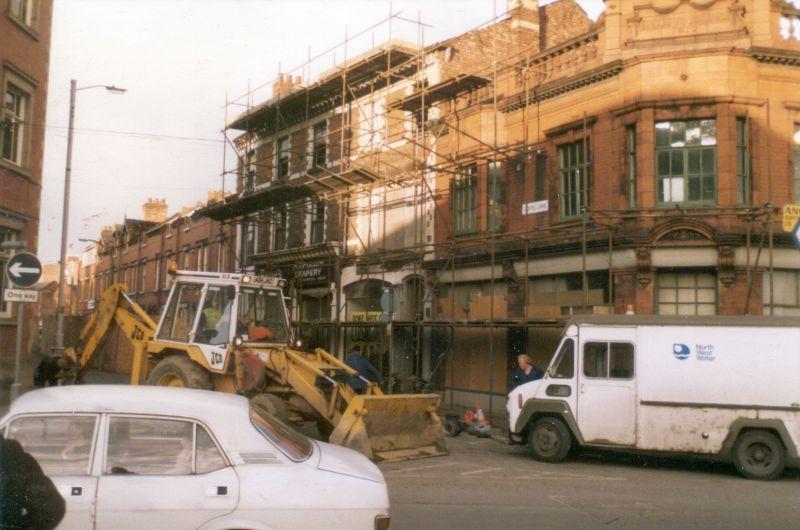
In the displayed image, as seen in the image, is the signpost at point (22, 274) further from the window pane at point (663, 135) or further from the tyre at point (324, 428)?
the window pane at point (663, 135)

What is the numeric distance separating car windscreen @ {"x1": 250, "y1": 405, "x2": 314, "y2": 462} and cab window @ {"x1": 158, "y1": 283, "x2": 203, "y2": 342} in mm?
7915

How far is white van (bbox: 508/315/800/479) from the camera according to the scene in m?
11.7

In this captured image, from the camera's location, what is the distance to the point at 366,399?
38.7 feet

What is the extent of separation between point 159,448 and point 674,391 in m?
9.19

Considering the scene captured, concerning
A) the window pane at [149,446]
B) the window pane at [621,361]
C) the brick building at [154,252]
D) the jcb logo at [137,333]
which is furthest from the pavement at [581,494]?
the brick building at [154,252]

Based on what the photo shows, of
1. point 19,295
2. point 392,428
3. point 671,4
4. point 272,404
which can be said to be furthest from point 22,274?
point 671,4

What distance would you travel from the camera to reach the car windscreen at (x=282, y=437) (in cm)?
572

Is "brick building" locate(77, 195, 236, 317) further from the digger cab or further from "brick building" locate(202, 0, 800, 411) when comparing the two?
the digger cab

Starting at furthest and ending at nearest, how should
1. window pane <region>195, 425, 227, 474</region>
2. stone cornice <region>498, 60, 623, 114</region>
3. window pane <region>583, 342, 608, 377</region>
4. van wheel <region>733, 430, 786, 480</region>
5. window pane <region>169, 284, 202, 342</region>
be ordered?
stone cornice <region>498, 60, 623, 114</region> < window pane <region>169, 284, 202, 342</region> < window pane <region>583, 342, 608, 377</region> < van wheel <region>733, 430, 786, 480</region> < window pane <region>195, 425, 227, 474</region>

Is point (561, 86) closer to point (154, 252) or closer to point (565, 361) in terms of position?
point (565, 361)

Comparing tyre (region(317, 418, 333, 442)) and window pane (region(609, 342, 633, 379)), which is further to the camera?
tyre (region(317, 418, 333, 442))

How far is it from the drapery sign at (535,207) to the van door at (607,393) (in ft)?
22.5

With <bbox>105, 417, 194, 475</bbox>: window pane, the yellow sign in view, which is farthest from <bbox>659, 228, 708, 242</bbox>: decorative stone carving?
<bbox>105, 417, 194, 475</bbox>: window pane

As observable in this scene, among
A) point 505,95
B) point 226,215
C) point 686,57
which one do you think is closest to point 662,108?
point 686,57
